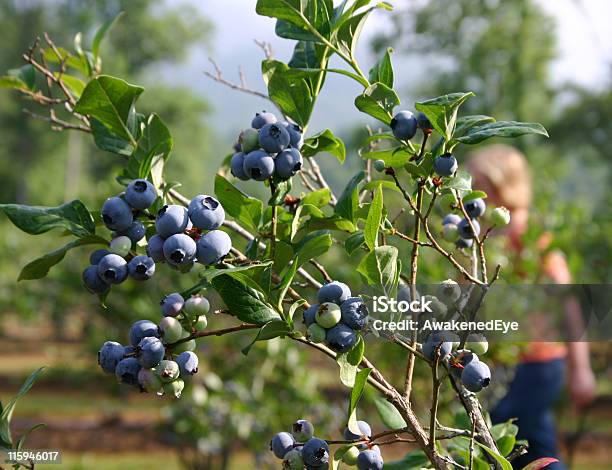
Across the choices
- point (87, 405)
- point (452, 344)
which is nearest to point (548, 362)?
point (452, 344)

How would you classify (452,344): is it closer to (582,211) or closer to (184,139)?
(582,211)

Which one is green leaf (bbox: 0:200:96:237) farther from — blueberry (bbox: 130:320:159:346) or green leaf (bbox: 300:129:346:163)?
green leaf (bbox: 300:129:346:163)

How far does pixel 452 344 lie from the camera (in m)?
0.88

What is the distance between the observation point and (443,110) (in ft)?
2.74

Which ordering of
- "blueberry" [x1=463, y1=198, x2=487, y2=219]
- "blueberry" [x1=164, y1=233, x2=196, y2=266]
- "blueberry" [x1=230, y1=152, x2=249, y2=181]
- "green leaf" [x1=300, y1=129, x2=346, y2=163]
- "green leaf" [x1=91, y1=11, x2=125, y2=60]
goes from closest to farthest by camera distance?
"blueberry" [x1=164, y1=233, x2=196, y2=266] → "blueberry" [x1=230, y1=152, x2=249, y2=181] → "green leaf" [x1=300, y1=129, x2=346, y2=163] → "blueberry" [x1=463, y1=198, x2=487, y2=219] → "green leaf" [x1=91, y1=11, x2=125, y2=60]

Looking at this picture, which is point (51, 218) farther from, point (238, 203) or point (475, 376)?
point (475, 376)

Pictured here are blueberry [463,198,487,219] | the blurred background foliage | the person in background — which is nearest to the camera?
blueberry [463,198,487,219]

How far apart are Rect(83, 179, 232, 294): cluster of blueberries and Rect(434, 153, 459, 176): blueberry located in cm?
27

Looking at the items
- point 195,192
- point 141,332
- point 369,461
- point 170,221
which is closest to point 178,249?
point 170,221

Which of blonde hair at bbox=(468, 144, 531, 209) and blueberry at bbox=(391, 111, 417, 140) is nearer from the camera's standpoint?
blueberry at bbox=(391, 111, 417, 140)

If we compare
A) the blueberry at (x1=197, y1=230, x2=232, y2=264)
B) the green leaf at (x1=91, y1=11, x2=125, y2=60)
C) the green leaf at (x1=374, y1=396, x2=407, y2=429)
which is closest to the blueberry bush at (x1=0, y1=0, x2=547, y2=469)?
the blueberry at (x1=197, y1=230, x2=232, y2=264)

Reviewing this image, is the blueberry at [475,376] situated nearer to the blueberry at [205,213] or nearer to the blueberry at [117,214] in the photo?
the blueberry at [205,213]

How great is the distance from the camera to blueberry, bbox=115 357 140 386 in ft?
2.72

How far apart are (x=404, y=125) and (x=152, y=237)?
34 centimetres
